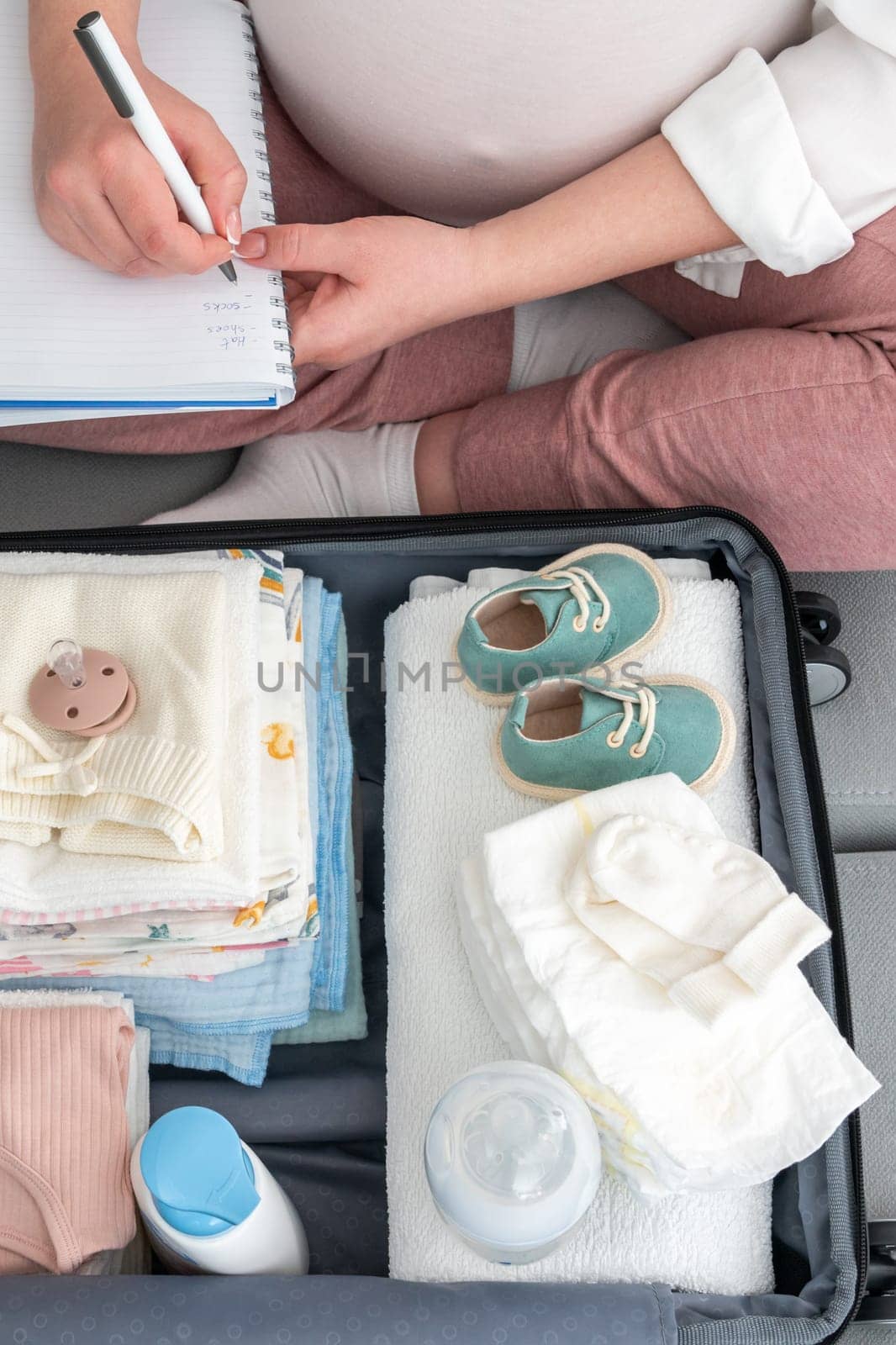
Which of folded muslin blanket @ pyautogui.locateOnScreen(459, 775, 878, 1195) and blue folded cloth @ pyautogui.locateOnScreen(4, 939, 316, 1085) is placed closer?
folded muslin blanket @ pyautogui.locateOnScreen(459, 775, 878, 1195)

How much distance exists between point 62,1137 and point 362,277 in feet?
2.05

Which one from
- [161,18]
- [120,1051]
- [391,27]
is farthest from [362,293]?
[120,1051]

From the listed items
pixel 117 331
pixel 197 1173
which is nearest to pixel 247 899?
pixel 197 1173

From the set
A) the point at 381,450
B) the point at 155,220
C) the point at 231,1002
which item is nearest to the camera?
the point at 155,220

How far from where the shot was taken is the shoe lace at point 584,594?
0.76 metres

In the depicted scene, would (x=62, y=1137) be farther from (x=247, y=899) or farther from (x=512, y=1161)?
(x=512, y=1161)

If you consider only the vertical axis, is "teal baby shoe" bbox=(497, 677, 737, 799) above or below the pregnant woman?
below

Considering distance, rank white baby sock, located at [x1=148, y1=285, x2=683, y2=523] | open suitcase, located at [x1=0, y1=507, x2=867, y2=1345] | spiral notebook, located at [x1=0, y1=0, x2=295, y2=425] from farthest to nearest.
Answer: white baby sock, located at [x1=148, y1=285, x2=683, y2=523], spiral notebook, located at [x1=0, y1=0, x2=295, y2=425], open suitcase, located at [x1=0, y1=507, x2=867, y2=1345]

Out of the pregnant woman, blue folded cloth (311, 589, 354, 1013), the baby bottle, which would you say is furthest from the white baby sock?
the baby bottle

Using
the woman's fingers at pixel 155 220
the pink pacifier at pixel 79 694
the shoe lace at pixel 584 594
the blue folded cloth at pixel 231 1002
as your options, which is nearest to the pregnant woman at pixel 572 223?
the woman's fingers at pixel 155 220

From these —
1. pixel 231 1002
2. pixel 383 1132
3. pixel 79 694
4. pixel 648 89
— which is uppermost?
pixel 648 89

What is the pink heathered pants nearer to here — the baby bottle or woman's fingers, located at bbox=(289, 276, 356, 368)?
woman's fingers, located at bbox=(289, 276, 356, 368)

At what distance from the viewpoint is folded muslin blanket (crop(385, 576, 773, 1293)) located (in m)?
0.64

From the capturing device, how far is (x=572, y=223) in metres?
0.78
